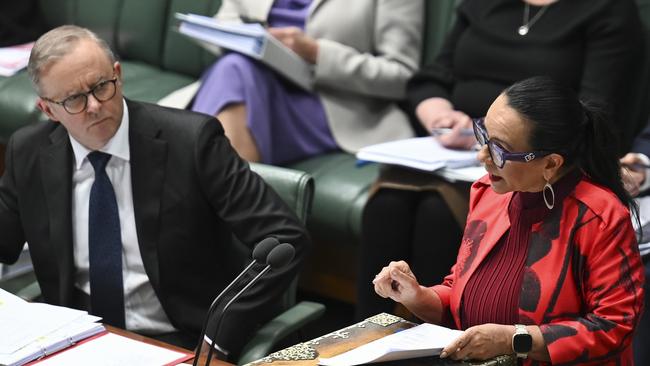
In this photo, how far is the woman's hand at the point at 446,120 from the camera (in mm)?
3260

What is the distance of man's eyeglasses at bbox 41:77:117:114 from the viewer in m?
2.50

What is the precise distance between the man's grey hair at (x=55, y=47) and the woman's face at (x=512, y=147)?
97 centimetres

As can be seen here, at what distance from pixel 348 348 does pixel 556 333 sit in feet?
1.26

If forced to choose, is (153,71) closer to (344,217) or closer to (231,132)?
(231,132)

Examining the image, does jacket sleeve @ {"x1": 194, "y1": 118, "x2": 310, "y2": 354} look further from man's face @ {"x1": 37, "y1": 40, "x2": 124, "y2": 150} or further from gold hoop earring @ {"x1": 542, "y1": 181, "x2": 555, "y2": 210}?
gold hoop earring @ {"x1": 542, "y1": 181, "x2": 555, "y2": 210}

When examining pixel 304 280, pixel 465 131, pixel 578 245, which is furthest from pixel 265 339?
pixel 304 280

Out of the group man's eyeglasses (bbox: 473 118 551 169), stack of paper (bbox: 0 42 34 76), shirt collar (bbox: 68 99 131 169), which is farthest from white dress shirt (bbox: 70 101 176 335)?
stack of paper (bbox: 0 42 34 76)

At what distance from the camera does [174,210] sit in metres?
2.58

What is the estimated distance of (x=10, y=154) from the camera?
8.86 ft

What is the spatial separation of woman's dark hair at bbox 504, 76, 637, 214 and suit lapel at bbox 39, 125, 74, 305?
113 cm

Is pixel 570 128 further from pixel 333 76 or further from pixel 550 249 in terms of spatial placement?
pixel 333 76

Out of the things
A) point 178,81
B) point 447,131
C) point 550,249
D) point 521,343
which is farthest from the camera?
point 178,81

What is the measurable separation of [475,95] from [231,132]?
0.83m

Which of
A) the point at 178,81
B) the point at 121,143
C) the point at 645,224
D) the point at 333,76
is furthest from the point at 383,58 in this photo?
the point at 121,143
